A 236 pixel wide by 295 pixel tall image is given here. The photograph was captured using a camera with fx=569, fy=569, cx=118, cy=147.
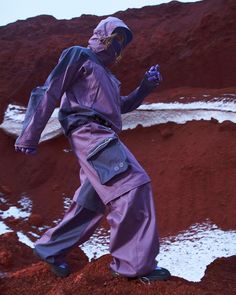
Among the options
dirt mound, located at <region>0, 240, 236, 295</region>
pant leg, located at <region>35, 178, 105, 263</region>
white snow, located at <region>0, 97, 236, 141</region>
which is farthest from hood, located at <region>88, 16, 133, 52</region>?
white snow, located at <region>0, 97, 236, 141</region>

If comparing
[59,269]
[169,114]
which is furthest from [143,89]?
[169,114]

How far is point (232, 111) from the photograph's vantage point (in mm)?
5047

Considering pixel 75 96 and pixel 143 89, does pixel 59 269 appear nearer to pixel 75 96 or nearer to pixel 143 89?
pixel 75 96

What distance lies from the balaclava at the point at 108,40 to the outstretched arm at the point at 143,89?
23 centimetres

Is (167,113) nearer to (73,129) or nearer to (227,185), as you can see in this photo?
(227,185)

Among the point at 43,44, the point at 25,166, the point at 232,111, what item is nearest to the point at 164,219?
the point at 232,111

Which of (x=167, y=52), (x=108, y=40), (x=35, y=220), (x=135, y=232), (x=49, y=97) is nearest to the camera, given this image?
(x=135, y=232)

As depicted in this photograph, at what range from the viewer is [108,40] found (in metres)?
2.54

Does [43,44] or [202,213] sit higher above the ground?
[43,44]

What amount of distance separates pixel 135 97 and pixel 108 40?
386mm

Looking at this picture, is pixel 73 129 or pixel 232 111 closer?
pixel 73 129

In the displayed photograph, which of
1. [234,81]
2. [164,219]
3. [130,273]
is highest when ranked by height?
[130,273]

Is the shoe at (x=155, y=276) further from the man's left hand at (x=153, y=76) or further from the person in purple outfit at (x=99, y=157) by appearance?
the man's left hand at (x=153, y=76)

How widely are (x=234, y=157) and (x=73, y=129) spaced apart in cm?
245
